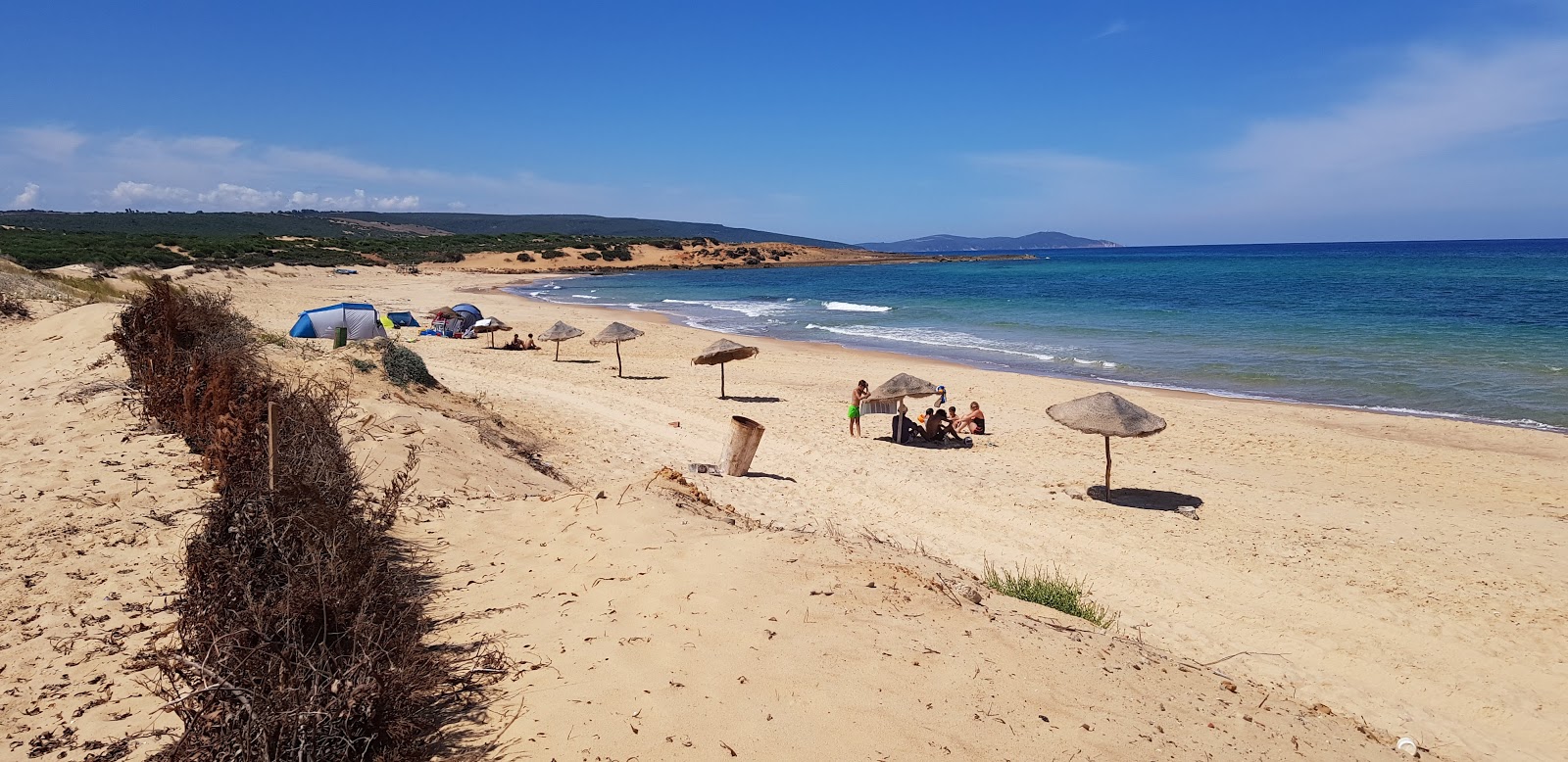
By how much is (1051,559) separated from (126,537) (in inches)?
310

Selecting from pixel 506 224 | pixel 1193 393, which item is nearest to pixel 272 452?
pixel 1193 393

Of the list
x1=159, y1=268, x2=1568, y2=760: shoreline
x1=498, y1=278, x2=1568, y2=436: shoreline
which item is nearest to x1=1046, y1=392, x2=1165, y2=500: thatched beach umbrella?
x1=159, y1=268, x2=1568, y2=760: shoreline

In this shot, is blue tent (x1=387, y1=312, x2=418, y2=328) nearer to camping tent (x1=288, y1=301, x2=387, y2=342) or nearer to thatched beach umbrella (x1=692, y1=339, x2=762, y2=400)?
camping tent (x1=288, y1=301, x2=387, y2=342)

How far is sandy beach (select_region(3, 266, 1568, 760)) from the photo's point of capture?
155 inches

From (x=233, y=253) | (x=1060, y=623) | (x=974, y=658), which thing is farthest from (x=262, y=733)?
(x=233, y=253)

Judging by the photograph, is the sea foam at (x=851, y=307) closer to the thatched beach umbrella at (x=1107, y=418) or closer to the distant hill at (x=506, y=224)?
the thatched beach umbrella at (x=1107, y=418)

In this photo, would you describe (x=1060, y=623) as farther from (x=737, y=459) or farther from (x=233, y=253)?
(x=233, y=253)

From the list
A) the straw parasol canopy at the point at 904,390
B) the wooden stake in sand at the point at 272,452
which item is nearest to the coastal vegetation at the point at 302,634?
the wooden stake in sand at the point at 272,452

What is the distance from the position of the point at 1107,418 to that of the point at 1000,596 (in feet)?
18.3

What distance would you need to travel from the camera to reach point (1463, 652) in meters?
6.95

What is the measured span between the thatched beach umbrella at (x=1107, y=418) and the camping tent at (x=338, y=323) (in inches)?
632

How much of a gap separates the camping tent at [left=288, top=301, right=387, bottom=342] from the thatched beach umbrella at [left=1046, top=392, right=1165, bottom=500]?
52.7 ft

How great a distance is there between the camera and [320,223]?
126m

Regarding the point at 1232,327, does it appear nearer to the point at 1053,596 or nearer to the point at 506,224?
the point at 1053,596
